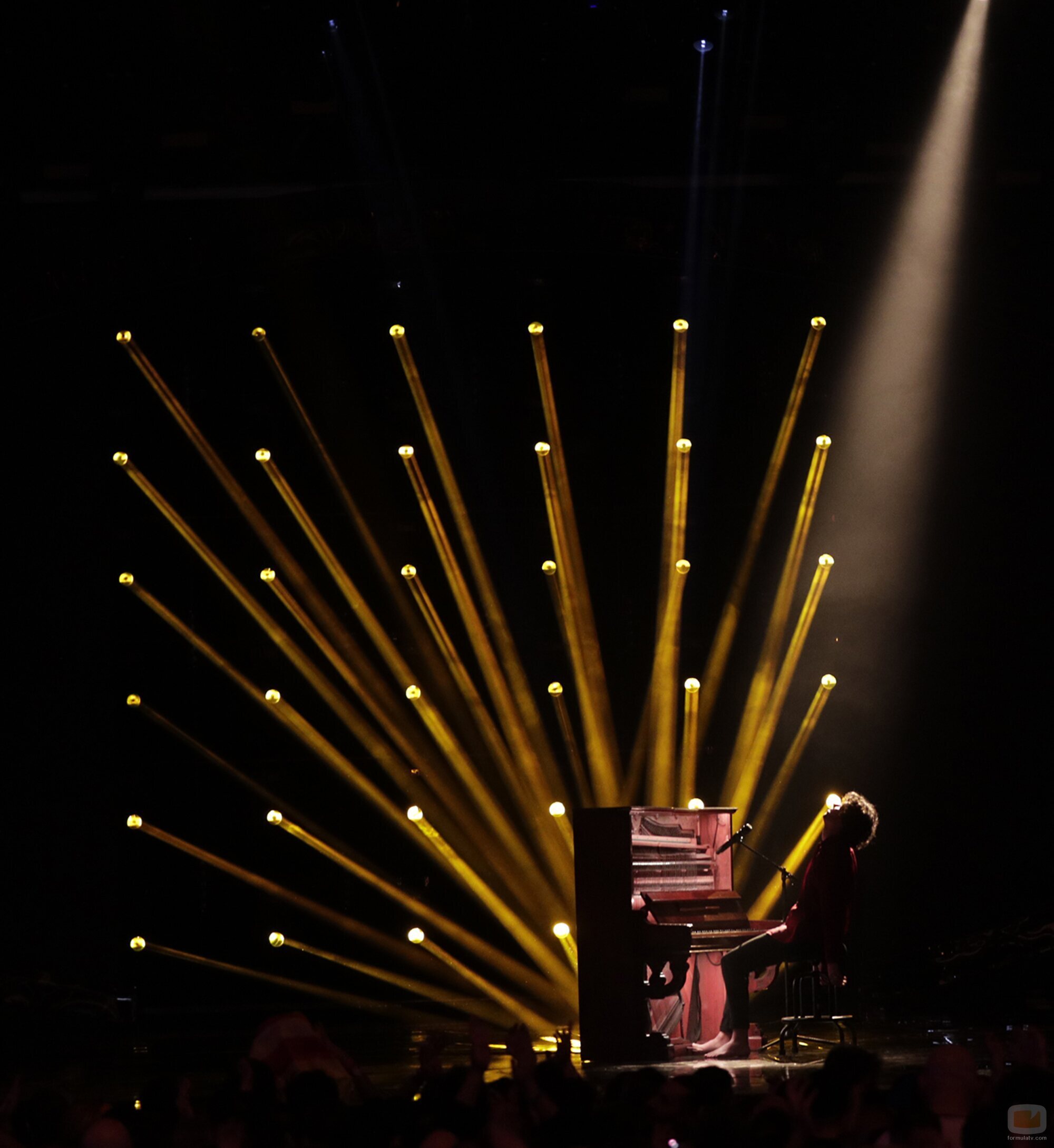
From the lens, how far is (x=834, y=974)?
7.49 meters

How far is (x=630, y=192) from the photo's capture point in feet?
32.8

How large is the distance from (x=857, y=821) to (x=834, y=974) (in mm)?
729

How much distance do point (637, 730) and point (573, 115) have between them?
13.0ft

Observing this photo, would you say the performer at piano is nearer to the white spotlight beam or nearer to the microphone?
the microphone

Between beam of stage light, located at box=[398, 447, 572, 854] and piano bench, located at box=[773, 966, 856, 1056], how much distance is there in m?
1.83

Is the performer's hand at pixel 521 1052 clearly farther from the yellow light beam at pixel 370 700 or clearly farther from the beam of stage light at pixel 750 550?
the beam of stage light at pixel 750 550

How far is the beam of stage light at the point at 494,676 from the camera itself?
34.3ft

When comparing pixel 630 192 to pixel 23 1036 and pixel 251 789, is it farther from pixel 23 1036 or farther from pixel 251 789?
pixel 23 1036

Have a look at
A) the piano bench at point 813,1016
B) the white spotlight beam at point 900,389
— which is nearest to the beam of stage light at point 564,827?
the piano bench at point 813,1016

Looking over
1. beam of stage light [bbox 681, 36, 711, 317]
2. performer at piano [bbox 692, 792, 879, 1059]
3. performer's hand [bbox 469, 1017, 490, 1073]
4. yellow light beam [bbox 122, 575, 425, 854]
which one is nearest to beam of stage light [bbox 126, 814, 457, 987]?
yellow light beam [bbox 122, 575, 425, 854]

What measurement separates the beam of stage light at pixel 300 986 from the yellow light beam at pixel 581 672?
1.86 m

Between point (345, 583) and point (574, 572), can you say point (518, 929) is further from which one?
point (345, 583)

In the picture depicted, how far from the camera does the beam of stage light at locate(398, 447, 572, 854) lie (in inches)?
412

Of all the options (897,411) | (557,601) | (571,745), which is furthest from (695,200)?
(571,745)
